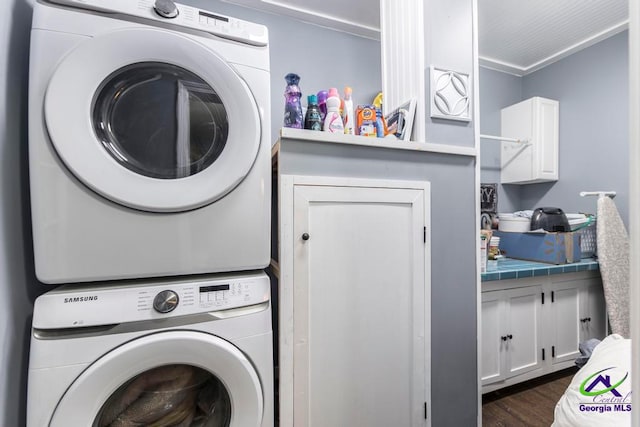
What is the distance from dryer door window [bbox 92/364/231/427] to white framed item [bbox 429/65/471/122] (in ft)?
4.54

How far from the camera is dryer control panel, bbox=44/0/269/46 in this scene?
757mm

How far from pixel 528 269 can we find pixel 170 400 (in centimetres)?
190

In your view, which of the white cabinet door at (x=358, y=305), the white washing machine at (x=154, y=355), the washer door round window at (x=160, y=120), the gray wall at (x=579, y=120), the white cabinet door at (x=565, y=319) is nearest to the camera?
the white washing machine at (x=154, y=355)

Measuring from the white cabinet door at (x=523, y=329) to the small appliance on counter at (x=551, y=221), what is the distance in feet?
1.47

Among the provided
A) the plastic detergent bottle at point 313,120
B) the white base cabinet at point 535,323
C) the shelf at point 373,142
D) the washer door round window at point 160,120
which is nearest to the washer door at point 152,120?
the washer door round window at point 160,120

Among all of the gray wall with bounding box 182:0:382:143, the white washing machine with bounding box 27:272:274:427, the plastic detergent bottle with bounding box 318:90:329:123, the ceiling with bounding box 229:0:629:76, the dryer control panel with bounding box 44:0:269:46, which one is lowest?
the white washing machine with bounding box 27:272:274:427

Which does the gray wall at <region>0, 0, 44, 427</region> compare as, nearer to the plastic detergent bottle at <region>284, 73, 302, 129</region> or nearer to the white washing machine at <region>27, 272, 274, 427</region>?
the white washing machine at <region>27, 272, 274, 427</region>

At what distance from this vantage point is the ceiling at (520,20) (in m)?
1.87

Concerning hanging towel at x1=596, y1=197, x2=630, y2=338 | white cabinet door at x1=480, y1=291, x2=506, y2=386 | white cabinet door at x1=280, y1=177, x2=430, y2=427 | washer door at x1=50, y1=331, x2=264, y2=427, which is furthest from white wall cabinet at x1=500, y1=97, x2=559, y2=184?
washer door at x1=50, y1=331, x2=264, y2=427

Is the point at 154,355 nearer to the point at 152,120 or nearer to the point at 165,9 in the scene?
the point at 152,120

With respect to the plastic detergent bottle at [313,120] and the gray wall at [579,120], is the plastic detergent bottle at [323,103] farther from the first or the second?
the gray wall at [579,120]

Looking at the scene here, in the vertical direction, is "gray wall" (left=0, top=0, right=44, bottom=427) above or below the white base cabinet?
above

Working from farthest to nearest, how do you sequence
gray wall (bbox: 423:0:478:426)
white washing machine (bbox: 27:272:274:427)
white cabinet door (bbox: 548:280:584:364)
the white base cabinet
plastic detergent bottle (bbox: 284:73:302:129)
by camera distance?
white cabinet door (bbox: 548:280:584:364) < the white base cabinet < gray wall (bbox: 423:0:478:426) < plastic detergent bottle (bbox: 284:73:302:129) < white washing machine (bbox: 27:272:274:427)

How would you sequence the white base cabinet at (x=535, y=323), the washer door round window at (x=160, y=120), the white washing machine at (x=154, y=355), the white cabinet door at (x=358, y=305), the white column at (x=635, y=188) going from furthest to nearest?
the white base cabinet at (x=535, y=323)
the white cabinet door at (x=358, y=305)
the washer door round window at (x=160, y=120)
the white washing machine at (x=154, y=355)
the white column at (x=635, y=188)
